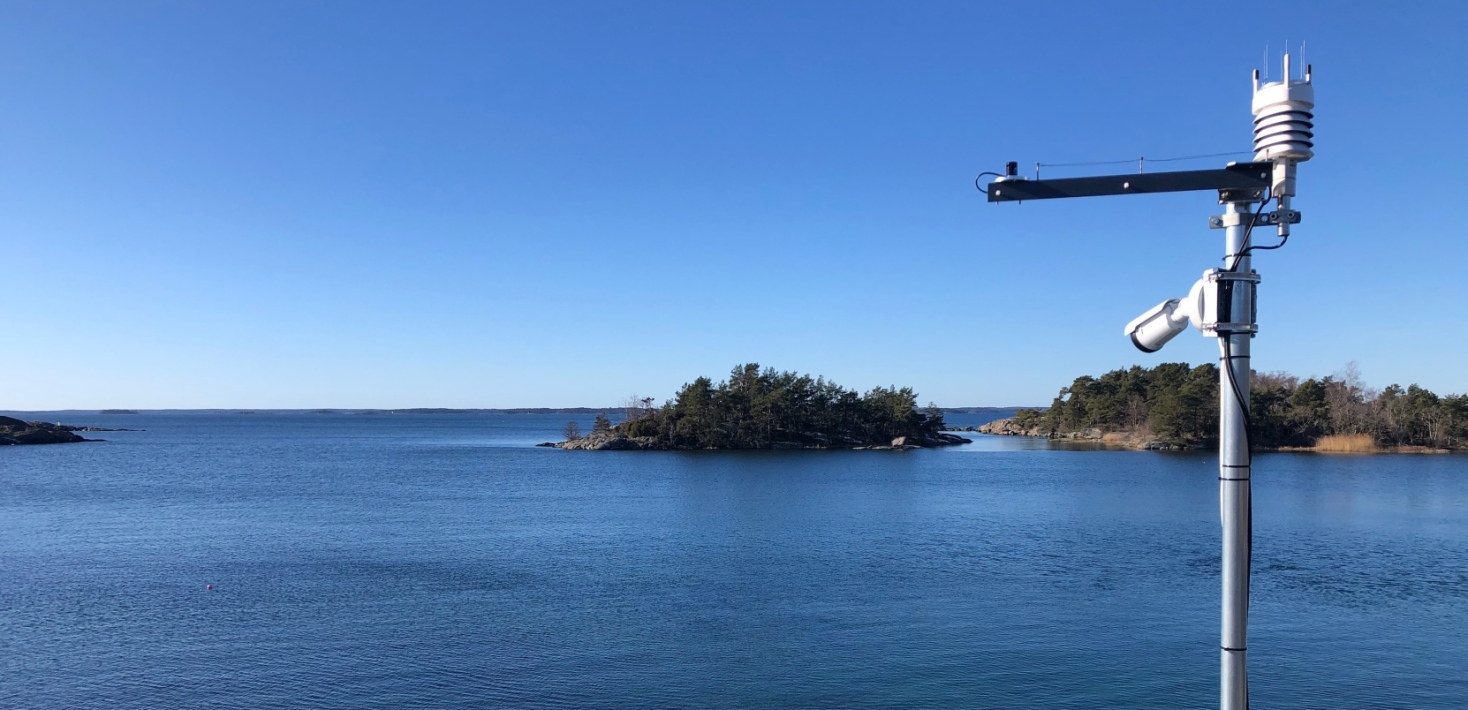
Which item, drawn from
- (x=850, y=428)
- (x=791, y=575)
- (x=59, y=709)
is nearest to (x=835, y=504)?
(x=791, y=575)

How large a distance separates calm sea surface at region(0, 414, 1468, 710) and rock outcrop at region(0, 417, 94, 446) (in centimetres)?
8608

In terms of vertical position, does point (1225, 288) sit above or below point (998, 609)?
above

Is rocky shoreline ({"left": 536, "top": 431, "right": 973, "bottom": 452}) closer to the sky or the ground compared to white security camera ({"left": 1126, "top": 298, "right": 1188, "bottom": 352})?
closer to the ground

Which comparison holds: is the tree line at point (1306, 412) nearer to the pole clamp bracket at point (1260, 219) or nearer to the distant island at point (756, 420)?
the distant island at point (756, 420)

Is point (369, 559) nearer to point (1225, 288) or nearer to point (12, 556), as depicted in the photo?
point (12, 556)

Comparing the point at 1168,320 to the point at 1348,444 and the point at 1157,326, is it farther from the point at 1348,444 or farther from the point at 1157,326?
the point at 1348,444

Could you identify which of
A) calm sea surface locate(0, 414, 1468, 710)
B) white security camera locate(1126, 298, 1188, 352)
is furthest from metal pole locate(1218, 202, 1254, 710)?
calm sea surface locate(0, 414, 1468, 710)

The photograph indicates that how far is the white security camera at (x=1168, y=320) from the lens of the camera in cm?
489

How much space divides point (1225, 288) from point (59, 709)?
18.8 meters

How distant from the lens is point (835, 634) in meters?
20.7

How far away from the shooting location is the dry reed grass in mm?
89750

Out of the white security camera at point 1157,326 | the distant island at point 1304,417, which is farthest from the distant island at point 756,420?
the white security camera at point 1157,326

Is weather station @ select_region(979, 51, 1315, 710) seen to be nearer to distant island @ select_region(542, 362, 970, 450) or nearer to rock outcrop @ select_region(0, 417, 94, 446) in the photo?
distant island @ select_region(542, 362, 970, 450)

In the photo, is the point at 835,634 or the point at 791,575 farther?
the point at 791,575
